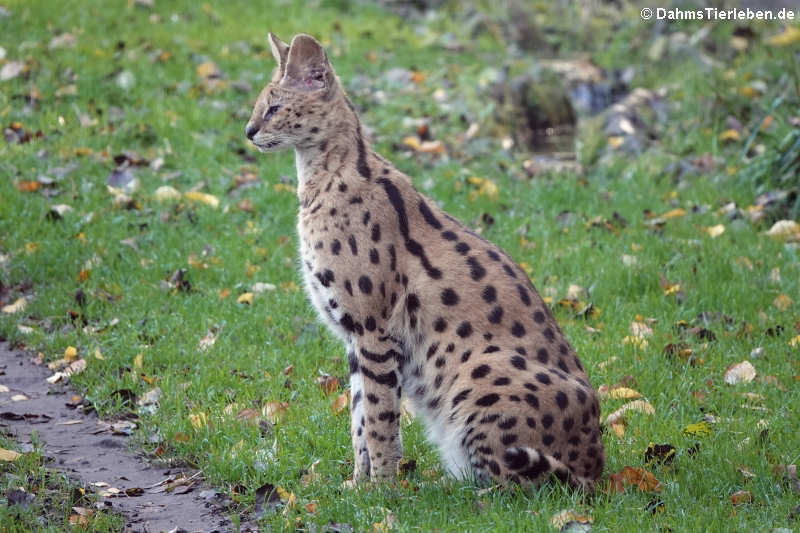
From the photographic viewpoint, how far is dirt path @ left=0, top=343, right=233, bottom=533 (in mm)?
5059

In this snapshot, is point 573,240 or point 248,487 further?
point 573,240

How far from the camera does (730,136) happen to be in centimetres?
1087

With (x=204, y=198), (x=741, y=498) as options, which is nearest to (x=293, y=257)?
(x=204, y=198)

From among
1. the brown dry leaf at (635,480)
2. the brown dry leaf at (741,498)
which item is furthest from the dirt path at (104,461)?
the brown dry leaf at (741,498)

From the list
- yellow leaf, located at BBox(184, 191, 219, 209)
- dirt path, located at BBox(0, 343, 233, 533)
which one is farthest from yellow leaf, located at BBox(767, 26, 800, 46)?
dirt path, located at BBox(0, 343, 233, 533)

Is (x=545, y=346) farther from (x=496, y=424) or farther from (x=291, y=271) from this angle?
(x=291, y=271)

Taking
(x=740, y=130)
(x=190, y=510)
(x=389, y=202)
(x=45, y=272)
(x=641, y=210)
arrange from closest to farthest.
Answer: (x=190, y=510) → (x=389, y=202) → (x=45, y=272) → (x=641, y=210) → (x=740, y=130)

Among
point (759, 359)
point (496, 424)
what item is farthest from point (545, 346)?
point (759, 359)

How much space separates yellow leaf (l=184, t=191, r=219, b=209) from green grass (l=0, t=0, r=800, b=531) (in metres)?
0.09

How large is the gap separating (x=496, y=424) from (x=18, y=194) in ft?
18.8

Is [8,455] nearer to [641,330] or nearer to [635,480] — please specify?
[635,480]

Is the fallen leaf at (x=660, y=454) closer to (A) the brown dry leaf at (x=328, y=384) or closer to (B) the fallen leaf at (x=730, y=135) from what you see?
(A) the brown dry leaf at (x=328, y=384)

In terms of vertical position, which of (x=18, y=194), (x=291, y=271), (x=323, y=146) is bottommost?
(x=291, y=271)

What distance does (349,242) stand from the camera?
17.6 feet
